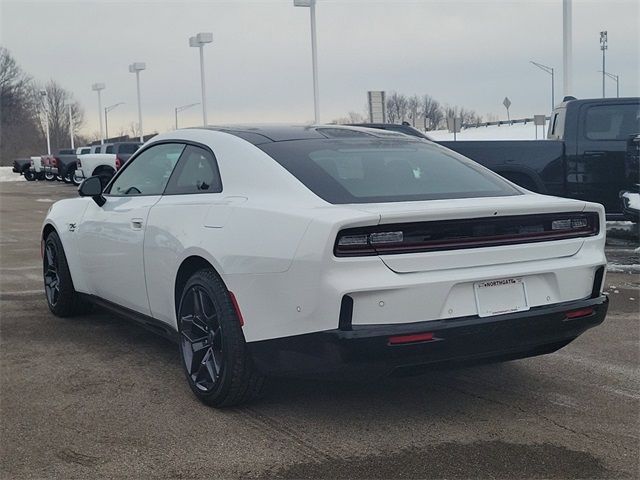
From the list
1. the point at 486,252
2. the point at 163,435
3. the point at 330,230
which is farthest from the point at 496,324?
the point at 163,435

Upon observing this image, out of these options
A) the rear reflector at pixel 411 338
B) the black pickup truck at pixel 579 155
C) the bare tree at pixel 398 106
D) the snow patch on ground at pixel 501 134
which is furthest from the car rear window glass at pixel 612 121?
the bare tree at pixel 398 106

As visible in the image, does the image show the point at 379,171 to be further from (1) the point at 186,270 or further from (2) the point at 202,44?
(2) the point at 202,44

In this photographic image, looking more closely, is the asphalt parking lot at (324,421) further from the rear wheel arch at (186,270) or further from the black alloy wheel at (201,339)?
the rear wheel arch at (186,270)

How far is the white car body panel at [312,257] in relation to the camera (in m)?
3.36

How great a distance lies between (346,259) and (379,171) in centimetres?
94

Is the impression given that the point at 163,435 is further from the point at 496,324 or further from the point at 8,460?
the point at 496,324

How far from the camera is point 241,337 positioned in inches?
148

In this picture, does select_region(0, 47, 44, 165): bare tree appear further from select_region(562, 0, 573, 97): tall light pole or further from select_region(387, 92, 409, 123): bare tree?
select_region(562, 0, 573, 97): tall light pole

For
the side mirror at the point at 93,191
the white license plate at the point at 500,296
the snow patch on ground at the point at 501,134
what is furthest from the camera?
the snow patch on ground at the point at 501,134

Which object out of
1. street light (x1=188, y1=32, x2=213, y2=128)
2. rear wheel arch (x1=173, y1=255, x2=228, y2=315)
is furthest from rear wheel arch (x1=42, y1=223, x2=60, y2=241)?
street light (x1=188, y1=32, x2=213, y2=128)

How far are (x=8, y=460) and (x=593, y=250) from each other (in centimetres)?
297

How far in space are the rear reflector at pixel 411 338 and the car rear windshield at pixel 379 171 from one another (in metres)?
0.71

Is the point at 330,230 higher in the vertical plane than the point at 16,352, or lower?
higher

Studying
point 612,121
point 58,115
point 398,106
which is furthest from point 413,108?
point 612,121
